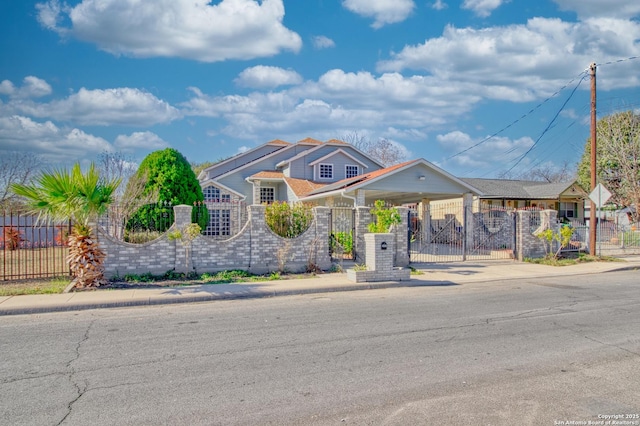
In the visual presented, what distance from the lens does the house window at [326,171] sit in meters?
31.3

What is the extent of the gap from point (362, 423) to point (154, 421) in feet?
6.34

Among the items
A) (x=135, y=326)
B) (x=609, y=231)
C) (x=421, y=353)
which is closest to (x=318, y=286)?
(x=135, y=326)

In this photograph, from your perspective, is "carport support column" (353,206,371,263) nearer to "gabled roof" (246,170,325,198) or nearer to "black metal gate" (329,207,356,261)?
A: "black metal gate" (329,207,356,261)

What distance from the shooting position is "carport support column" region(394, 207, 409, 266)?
16312 millimetres

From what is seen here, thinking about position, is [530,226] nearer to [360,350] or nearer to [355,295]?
[355,295]

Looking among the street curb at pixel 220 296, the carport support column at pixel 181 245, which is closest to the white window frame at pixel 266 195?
the carport support column at pixel 181 245

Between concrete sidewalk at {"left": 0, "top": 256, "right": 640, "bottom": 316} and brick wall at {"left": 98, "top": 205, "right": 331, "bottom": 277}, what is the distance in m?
1.21

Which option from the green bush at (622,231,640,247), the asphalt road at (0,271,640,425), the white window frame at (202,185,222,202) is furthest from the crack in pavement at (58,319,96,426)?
the green bush at (622,231,640,247)

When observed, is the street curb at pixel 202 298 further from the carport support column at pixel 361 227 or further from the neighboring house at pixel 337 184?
the neighboring house at pixel 337 184

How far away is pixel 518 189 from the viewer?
124ft

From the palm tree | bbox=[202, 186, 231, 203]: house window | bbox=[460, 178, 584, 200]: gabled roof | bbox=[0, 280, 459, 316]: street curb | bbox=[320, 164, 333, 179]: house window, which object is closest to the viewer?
bbox=[0, 280, 459, 316]: street curb

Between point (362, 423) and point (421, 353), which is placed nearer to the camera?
point (362, 423)

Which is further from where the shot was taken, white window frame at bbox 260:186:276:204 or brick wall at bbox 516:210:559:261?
white window frame at bbox 260:186:276:204

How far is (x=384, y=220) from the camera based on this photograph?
47.5 ft
